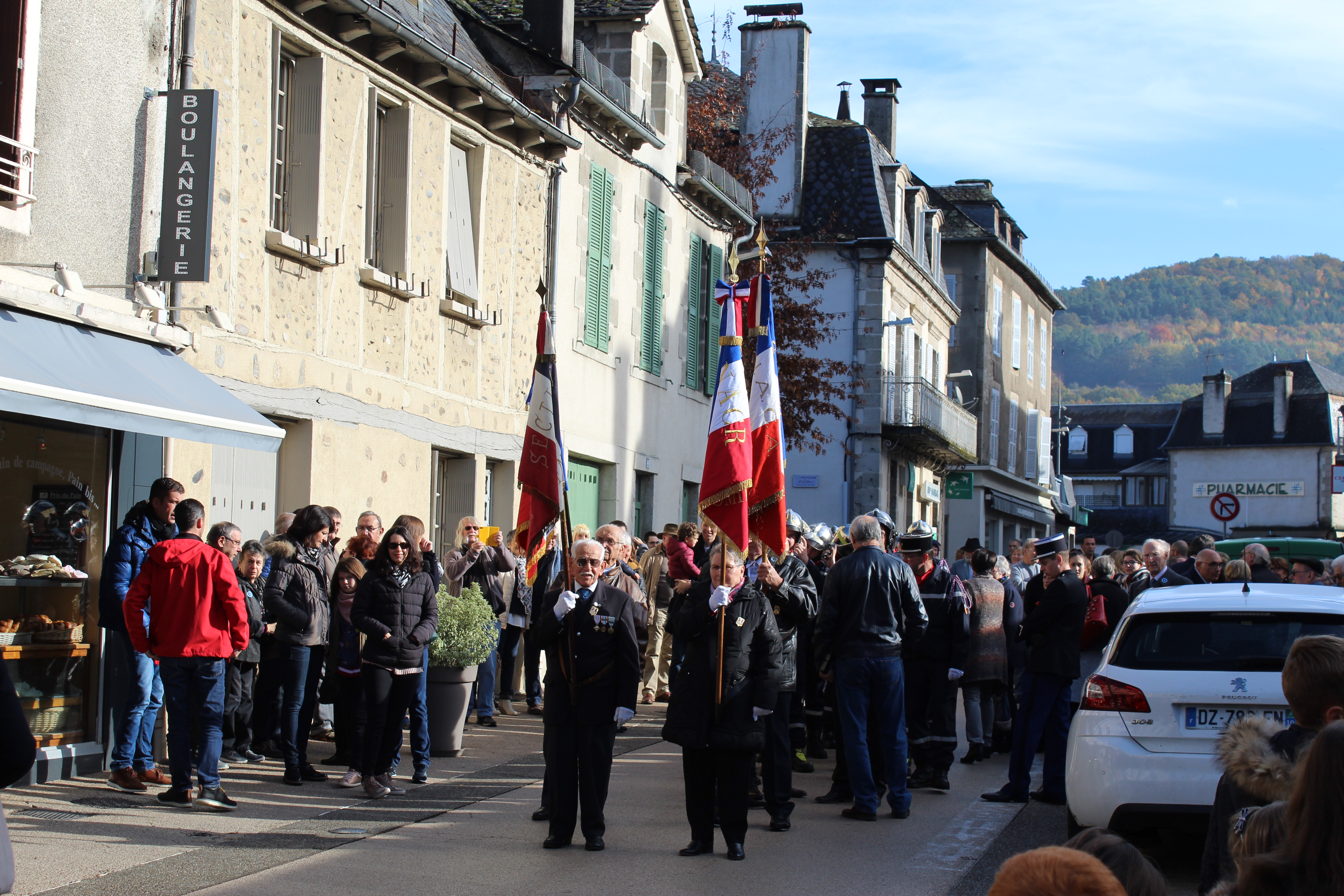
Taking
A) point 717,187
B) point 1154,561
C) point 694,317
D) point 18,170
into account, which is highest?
point 717,187

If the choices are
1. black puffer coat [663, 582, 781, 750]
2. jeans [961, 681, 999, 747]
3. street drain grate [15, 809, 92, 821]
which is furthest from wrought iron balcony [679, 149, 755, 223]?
street drain grate [15, 809, 92, 821]

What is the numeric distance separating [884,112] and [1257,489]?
41.6m

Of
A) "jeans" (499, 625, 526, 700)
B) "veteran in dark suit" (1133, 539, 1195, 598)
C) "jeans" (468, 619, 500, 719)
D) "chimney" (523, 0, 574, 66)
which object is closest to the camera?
"veteran in dark suit" (1133, 539, 1195, 598)

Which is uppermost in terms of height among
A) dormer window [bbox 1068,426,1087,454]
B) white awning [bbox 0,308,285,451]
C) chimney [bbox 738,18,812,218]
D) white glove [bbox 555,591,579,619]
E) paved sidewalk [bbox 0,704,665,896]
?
chimney [bbox 738,18,812,218]

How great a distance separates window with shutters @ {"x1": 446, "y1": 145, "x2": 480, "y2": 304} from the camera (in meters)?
15.0

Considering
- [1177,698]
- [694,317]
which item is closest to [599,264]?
[694,317]

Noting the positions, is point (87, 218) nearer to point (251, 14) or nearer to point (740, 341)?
point (251, 14)

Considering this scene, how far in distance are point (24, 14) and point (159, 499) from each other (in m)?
3.37

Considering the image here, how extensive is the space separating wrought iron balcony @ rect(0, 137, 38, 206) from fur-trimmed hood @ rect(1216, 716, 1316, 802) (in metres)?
8.27

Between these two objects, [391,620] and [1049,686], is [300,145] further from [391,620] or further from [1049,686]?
[1049,686]

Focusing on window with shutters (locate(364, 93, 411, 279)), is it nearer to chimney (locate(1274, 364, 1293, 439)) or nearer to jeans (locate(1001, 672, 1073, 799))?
jeans (locate(1001, 672, 1073, 799))

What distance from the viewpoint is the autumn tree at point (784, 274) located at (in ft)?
86.9

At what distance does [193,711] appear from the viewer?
8.84 meters

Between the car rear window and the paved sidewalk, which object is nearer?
the paved sidewalk
